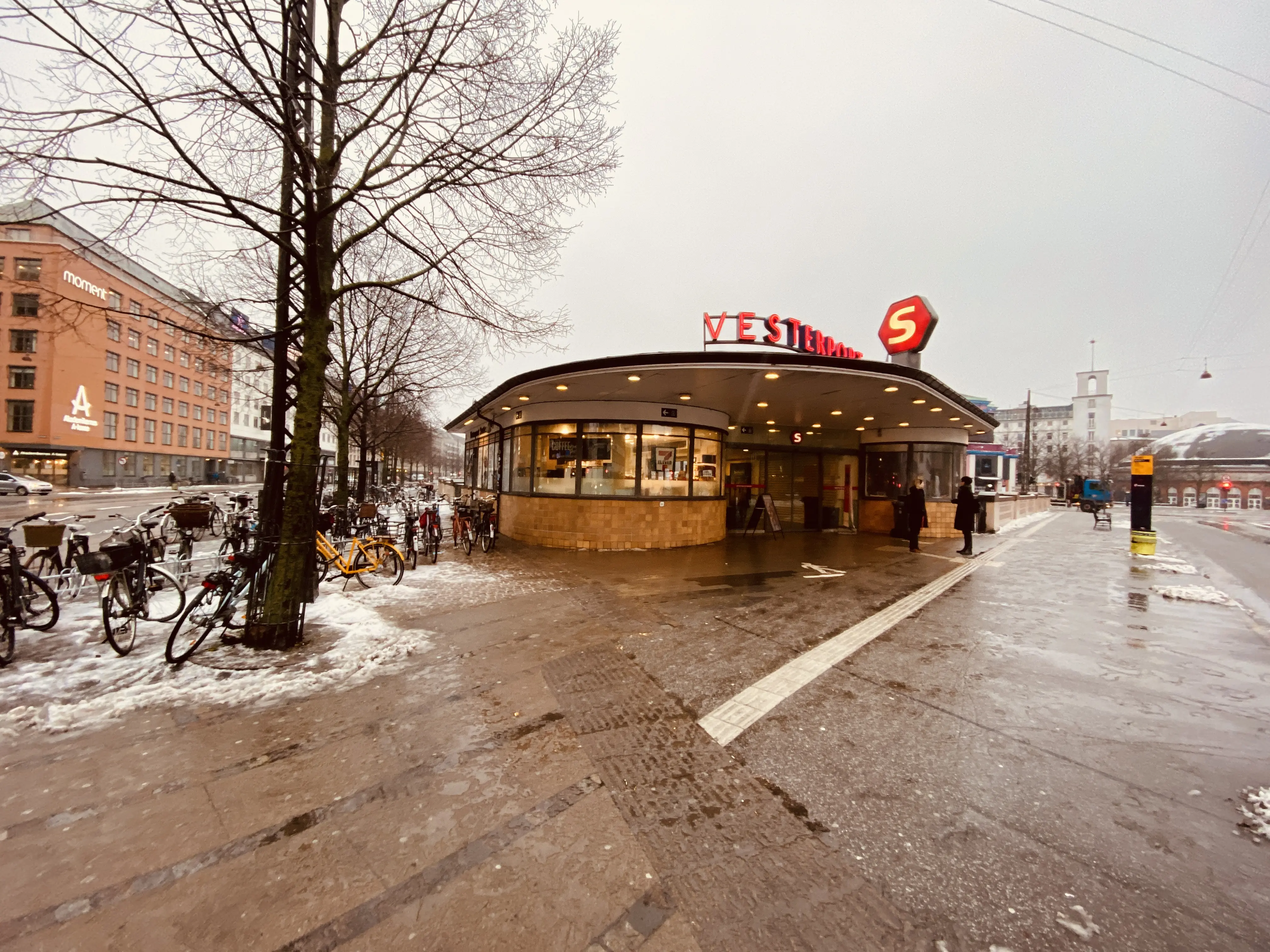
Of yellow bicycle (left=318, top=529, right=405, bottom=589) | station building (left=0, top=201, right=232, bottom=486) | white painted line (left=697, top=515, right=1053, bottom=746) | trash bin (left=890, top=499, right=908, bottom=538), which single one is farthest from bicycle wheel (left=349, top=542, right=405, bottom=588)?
station building (left=0, top=201, right=232, bottom=486)

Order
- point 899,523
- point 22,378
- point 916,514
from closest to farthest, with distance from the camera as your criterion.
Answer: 1. point 916,514
2. point 899,523
3. point 22,378

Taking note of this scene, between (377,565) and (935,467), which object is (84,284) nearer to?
(377,565)

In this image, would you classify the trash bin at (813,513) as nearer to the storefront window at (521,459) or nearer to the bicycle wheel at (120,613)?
the storefront window at (521,459)

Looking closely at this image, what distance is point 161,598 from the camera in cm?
626

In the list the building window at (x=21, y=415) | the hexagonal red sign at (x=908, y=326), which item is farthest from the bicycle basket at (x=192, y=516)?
the building window at (x=21, y=415)

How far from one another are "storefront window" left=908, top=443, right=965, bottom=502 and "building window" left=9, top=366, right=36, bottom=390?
192 feet

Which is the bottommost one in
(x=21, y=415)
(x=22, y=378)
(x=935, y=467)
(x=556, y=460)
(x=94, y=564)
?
(x=94, y=564)

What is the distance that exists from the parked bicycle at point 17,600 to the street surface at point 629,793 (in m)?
0.23

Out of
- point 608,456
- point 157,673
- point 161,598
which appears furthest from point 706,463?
point 157,673

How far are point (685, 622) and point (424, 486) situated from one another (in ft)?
71.6

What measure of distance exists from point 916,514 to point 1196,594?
17.0 feet

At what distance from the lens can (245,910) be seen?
6.15 ft

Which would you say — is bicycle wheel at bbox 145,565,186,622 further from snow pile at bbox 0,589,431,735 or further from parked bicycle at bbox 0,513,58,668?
parked bicycle at bbox 0,513,58,668

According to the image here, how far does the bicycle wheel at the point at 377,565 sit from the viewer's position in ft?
24.1
